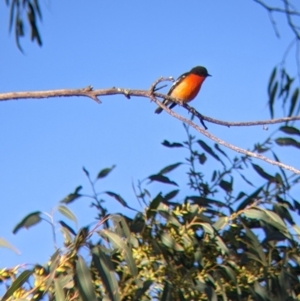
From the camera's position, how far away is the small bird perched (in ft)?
14.6

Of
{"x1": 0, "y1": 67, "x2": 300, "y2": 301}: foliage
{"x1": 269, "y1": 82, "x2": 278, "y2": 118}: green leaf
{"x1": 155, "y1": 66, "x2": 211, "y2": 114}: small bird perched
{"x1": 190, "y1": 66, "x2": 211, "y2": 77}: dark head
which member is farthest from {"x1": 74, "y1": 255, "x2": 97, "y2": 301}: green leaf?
{"x1": 190, "y1": 66, "x2": 211, "y2": 77}: dark head

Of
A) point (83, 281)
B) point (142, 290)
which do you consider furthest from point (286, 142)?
point (83, 281)

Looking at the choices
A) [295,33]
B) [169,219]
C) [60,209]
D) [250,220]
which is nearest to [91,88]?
[60,209]

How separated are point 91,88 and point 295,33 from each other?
147cm

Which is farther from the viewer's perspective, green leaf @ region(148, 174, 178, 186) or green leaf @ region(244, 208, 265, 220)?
green leaf @ region(148, 174, 178, 186)

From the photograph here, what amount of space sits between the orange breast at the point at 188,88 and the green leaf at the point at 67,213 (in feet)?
8.01

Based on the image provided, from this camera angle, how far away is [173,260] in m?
2.17

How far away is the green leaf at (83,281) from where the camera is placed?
179 centimetres

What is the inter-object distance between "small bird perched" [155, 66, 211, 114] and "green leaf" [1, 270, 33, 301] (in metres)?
2.69

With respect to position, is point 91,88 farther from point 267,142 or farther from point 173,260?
point 267,142

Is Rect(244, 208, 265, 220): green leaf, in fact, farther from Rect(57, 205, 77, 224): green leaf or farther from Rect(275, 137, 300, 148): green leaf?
Rect(57, 205, 77, 224): green leaf

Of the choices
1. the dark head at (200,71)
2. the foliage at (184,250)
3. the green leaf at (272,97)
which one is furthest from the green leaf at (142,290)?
the dark head at (200,71)

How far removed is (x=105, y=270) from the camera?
186 centimetres

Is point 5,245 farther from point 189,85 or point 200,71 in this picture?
point 200,71
